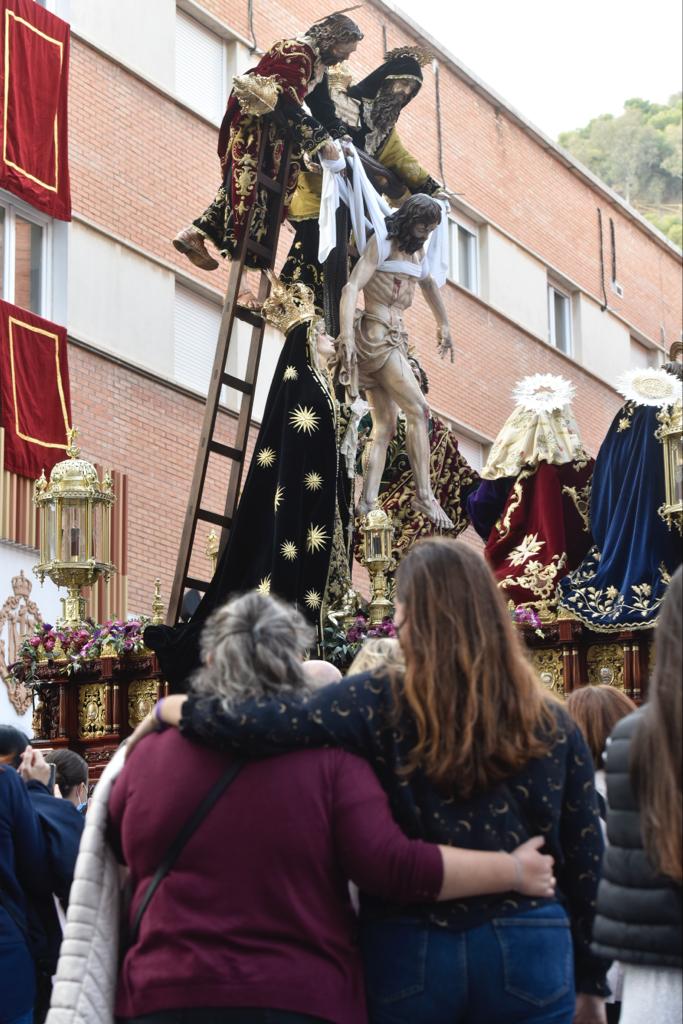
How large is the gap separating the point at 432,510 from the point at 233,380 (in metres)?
1.71

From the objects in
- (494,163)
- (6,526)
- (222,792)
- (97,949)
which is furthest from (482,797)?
(494,163)

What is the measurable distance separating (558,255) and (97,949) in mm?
23248

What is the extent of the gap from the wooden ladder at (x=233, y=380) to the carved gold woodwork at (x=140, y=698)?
469 mm

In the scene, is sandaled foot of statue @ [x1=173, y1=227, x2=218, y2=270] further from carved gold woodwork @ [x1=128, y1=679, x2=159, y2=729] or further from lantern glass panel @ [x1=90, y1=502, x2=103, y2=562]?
carved gold woodwork @ [x1=128, y1=679, x2=159, y2=729]

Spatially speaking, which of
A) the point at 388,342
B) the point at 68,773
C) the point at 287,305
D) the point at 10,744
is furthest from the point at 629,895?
the point at 388,342

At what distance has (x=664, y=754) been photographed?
3.49m

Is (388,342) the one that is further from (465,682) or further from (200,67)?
(200,67)

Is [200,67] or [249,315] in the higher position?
[200,67]

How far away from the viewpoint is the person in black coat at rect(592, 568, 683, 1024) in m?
3.47

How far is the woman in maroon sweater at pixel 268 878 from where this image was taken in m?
3.69

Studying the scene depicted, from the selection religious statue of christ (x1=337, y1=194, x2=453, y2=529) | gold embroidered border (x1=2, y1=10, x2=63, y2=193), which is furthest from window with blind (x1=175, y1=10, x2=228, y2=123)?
religious statue of christ (x1=337, y1=194, x2=453, y2=529)

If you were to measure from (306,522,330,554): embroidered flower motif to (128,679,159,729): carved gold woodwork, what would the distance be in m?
1.39

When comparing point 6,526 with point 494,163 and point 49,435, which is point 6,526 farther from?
point 494,163

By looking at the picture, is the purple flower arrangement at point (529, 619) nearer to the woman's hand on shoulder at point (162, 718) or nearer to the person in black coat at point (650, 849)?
the woman's hand on shoulder at point (162, 718)
